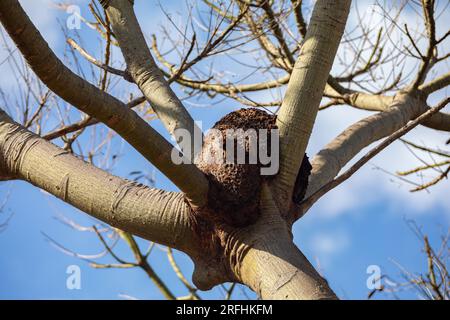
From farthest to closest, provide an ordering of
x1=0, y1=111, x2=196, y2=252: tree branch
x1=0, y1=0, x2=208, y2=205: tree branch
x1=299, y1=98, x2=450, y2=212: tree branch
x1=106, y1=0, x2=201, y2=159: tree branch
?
x1=106, y1=0, x2=201, y2=159: tree branch < x1=299, y1=98, x2=450, y2=212: tree branch < x1=0, y1=111, x2=196, y2=252: tree branch < x1=0, y1=0, x2=208, y2=205: tree branch

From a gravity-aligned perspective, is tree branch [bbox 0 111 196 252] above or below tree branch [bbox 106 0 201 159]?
below

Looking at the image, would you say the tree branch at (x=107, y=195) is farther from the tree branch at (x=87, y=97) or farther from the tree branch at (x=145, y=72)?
the tree branch at (x=145, y=72)

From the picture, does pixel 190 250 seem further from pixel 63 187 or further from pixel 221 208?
pixel 63 187

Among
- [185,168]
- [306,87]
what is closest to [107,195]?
[185,168]

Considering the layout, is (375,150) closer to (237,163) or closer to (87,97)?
(237,163)

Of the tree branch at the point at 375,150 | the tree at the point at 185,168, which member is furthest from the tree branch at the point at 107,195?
the tree branch at the point at 375,150

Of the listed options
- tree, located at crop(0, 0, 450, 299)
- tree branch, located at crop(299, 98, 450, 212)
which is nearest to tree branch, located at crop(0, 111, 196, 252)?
tree, located at crop(0, 0, 450, 299)

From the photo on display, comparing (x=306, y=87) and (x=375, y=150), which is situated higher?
(x=306, y=87)

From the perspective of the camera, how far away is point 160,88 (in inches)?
88.1

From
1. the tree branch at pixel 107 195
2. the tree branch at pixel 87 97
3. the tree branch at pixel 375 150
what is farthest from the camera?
the tree branch at pixel 375 150

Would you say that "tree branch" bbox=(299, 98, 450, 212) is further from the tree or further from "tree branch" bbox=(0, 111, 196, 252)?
"tree branch" bbox=(0, 111, 196, 252)

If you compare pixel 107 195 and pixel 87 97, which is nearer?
pixel 87 97

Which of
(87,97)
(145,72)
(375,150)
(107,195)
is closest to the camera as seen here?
(87,97)
